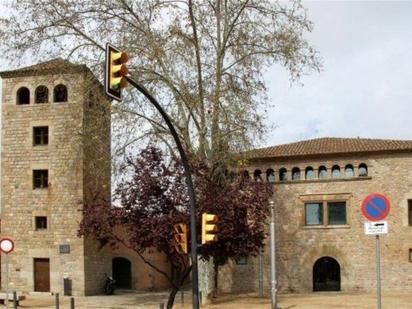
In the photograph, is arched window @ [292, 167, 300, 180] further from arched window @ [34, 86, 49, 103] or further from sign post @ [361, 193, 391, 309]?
sign post @ [361, 193, 391, 309]

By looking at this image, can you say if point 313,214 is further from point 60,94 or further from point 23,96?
point 23,96

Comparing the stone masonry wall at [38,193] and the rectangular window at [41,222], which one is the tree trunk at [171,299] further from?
the rectangular window at [41,222]

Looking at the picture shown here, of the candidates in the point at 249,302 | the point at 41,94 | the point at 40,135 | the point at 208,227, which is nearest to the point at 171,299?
the point at 208,227

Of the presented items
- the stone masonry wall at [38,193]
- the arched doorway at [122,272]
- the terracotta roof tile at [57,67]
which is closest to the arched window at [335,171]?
the stone masonry wall at [38,193]

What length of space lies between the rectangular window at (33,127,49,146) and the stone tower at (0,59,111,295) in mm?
11

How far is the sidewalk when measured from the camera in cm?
2783

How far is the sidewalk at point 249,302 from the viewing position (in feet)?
91.3

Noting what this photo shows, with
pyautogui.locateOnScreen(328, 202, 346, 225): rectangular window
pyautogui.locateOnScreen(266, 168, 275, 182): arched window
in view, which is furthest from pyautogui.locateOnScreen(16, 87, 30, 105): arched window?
pyautogui.locateOnScreen(328, 202, 346, 225): rectangular window

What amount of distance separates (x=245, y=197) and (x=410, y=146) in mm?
12328

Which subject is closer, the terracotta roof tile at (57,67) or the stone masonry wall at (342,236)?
the terracotta roof tile at (57,67)

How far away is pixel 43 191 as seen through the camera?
36.2 m

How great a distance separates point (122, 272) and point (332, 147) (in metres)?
16.3

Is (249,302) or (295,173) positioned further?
(295,173)

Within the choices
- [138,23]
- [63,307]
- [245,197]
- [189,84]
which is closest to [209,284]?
[245,197]
